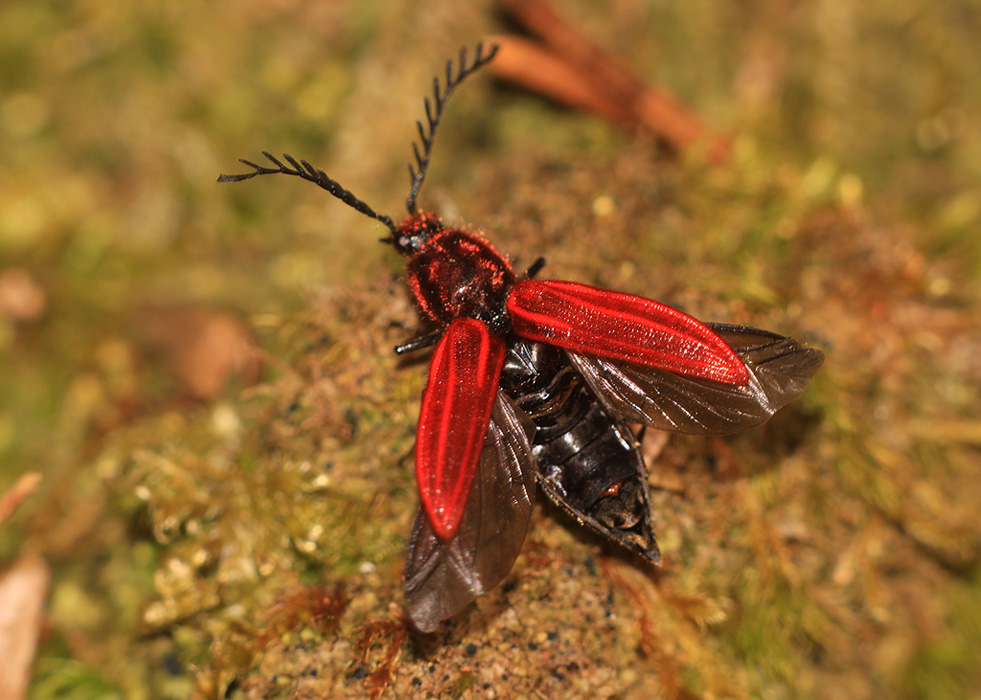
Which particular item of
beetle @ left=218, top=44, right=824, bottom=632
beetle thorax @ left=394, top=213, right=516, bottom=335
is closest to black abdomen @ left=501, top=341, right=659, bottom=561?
beetle @ left=218, top=44, right=824, bottom=632

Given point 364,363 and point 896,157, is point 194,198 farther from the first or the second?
point 896,157

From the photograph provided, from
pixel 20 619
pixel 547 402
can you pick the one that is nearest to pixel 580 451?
pixel 547 402

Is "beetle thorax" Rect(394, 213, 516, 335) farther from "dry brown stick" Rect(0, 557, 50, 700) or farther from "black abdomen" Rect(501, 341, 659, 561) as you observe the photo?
"dry brown stick" Rect(0, 557, 50, 700)

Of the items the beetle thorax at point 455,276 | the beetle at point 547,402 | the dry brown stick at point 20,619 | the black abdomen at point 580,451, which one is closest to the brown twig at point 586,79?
the beetle thorax at point 455,276

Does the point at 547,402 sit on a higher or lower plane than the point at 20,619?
higher

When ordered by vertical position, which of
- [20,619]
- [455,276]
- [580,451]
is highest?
[455,276]

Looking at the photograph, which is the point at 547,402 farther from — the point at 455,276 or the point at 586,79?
the point at 586,79

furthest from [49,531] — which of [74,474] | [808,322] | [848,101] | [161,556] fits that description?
[848,101]
